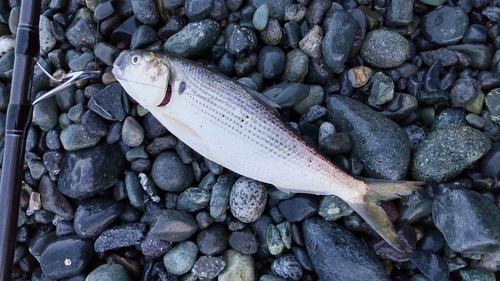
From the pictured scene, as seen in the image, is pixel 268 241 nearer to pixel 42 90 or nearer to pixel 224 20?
pixel 224 20

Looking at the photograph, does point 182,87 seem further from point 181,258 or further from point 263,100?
point 181,258

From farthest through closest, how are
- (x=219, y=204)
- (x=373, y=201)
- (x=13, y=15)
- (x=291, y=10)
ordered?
(x=13, y=15)
(x=291, y=10)
(x=219, y=204)
(x=373, y=201)

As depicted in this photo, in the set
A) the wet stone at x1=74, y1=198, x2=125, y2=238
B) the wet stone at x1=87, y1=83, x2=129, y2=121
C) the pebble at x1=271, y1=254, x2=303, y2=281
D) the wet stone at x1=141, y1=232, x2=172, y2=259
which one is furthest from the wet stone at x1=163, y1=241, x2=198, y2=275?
the wet stone at x1=87, y1=83, x2=129, y2=121

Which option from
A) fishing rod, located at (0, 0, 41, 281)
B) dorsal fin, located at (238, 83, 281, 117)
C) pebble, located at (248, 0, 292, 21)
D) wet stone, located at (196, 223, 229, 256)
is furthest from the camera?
pebble, located at (248, 0, 292, 21)

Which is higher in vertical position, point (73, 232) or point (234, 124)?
point (234, 124)

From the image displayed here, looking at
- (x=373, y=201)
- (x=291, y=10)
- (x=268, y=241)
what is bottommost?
(x=268, y=241)

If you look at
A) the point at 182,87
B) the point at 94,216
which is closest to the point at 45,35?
the point at 182,87

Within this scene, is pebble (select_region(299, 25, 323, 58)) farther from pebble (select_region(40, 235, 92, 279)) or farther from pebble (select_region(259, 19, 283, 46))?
pebble (select_region(40, 235, 92, 279))

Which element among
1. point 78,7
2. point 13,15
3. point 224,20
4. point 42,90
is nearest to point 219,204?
point 224,20
